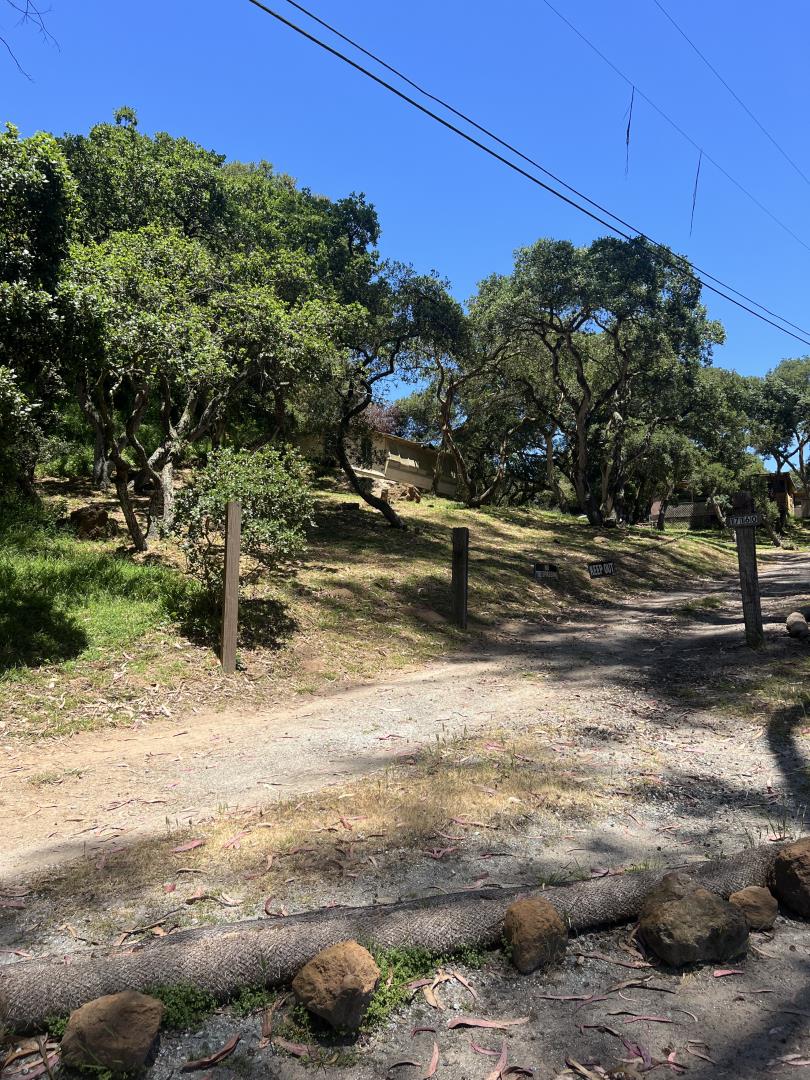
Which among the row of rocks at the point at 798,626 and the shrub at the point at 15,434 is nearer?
the shrub at the point at 15,434

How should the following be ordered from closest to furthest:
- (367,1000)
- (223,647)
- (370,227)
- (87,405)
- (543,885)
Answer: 1. (367,1000)
2. (543,885)
3. (223,647)
4. (87,405)
5. (370,227)

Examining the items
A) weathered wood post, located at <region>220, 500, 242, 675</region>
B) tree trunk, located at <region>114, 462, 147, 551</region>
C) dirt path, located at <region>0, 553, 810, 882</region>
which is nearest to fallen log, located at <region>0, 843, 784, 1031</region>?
dirt path, located at <region>0, 553, 810, 882</region>

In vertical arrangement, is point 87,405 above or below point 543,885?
above

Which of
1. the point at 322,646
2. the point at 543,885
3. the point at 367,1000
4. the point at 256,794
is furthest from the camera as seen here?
the point at 322,646

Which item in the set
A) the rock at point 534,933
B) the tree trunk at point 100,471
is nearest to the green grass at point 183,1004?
the rock at point 534,933

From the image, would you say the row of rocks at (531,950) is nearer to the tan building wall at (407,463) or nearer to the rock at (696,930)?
the rock at (696,930)

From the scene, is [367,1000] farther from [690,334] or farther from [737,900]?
[690,334]

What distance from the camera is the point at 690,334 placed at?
22.4m

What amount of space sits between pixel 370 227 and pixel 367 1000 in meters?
22.4

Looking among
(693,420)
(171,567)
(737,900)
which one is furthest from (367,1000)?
(693,420)

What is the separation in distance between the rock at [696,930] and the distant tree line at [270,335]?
7.08 m

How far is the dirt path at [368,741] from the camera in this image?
4832 mm

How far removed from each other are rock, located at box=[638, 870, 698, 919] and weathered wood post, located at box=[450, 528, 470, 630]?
897 centimetres

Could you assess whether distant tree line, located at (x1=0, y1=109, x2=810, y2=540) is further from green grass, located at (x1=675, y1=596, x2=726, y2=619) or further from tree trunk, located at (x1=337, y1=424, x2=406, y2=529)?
green grass, located at (x1=675, y1=596, x2=726, y2=619)
